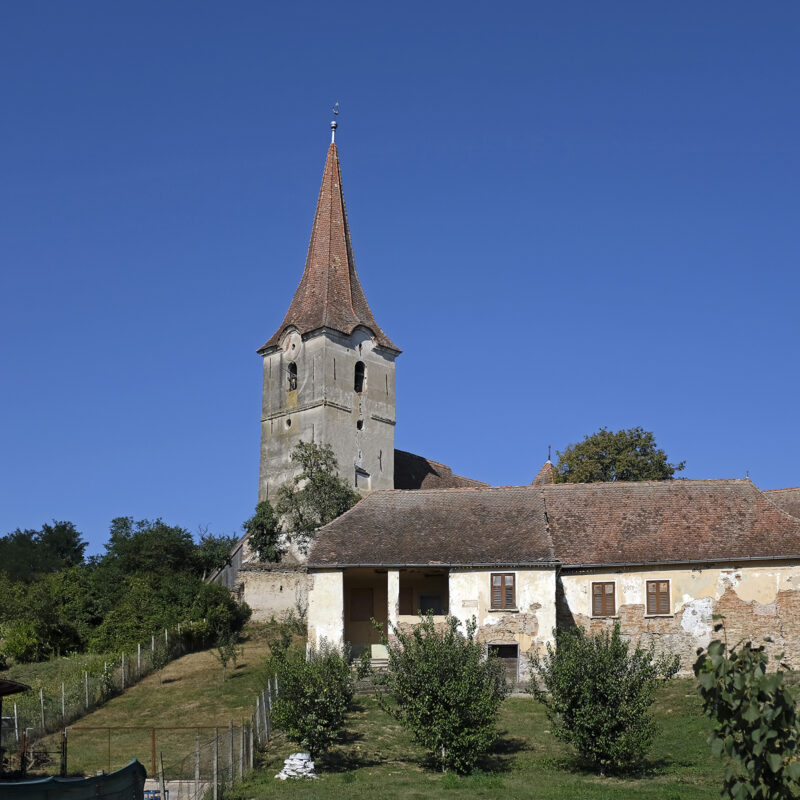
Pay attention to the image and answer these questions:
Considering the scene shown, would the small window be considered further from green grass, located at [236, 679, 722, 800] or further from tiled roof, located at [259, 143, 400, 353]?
tiled roof, located at [259, 143, 400, 353]

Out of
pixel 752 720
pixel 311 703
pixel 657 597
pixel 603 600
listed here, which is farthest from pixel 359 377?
pixel 752 720

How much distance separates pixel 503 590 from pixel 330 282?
27219 millimetres

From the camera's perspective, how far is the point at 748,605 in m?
35.4

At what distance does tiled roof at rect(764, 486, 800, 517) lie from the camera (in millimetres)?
40125

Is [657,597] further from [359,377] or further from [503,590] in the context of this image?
[359,377]

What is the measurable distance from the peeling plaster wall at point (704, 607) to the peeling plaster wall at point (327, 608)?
298 inches

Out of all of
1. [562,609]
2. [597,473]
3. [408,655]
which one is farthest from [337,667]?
[597,473]

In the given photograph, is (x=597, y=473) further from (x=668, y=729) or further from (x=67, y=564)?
(x=67, y=564)

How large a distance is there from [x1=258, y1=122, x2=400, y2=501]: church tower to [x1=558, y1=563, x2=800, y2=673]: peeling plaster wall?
68.7 feet

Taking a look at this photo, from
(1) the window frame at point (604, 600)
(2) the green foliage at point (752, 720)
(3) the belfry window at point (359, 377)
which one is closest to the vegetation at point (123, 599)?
(3) the belfry window at point (359, 377)

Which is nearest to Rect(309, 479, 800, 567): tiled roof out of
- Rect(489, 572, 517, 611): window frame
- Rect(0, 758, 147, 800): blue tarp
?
Rect(489, 572, 517, 611): window frame

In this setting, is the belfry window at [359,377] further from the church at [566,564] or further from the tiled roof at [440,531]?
the church at [566,564]

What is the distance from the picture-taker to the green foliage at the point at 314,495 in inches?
2000

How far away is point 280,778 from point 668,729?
10949 mm
